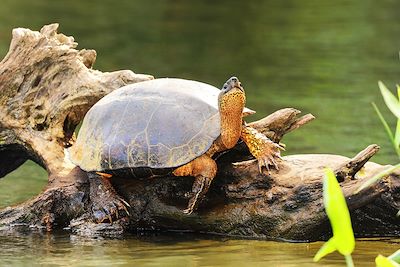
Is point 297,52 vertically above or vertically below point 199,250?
above

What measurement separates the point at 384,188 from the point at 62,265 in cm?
188

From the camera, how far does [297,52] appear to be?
19078 mm

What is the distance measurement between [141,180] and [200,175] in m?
0.59

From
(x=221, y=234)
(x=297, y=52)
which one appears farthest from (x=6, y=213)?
(x=297, y=52)

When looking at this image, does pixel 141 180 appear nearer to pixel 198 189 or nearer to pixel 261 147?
pixel 198 189

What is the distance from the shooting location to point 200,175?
647cm

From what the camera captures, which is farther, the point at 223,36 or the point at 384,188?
the point at 223,36

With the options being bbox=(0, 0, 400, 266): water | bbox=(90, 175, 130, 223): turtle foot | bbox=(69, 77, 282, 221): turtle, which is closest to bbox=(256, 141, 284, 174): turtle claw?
bbox=(69, 77, 282, 221): turtle

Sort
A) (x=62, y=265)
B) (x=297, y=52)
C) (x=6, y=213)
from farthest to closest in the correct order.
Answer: (x=297, y=52)
(x=6, y=213)
(x=62, y=265)

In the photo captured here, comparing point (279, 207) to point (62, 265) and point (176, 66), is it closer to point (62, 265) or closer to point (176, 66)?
point (62, 265)

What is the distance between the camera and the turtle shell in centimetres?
647

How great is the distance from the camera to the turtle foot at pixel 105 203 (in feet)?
22.3

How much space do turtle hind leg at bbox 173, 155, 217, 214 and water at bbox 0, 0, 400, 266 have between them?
27 cm

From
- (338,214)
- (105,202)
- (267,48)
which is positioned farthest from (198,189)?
(267,48)
